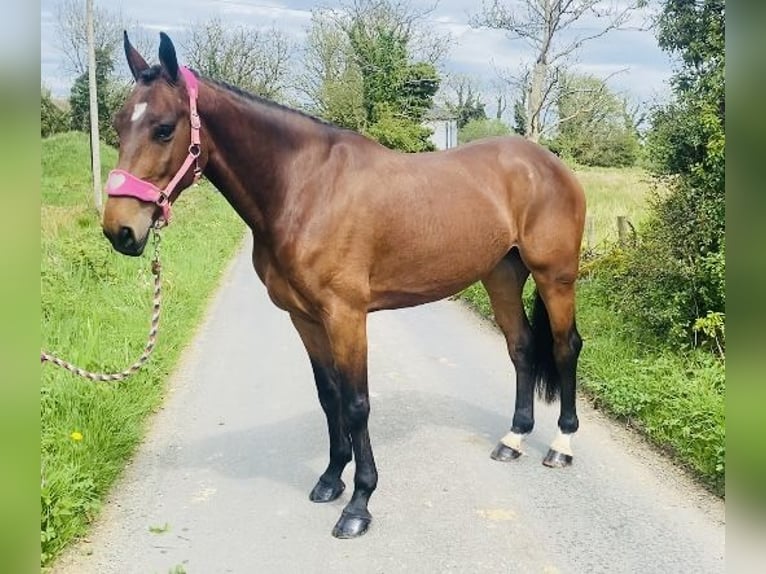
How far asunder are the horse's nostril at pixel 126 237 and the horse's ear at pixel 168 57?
652 millimetres

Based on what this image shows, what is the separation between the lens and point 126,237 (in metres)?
2.67

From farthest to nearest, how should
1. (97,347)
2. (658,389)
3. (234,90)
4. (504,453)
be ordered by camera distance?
1. (97,347)
2. (658,389)
3. (504,453)
4. (234,90)

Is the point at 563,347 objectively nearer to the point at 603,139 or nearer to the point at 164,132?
the point at 164,132

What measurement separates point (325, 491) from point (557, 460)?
1.34 meters

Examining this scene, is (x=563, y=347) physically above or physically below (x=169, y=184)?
below

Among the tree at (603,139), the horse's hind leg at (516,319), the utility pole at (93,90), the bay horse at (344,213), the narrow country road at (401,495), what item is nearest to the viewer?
the bay horse at (344,213)

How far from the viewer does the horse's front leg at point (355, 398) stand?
10.3ft

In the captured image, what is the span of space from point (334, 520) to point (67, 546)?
119 centimetres

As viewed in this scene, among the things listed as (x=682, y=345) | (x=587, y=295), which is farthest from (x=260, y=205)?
(x=587, y=295)

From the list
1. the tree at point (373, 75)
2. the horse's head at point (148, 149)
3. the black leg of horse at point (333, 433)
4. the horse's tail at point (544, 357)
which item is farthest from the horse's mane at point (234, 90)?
the tree at point (373, 75)

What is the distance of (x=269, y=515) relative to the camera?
3326mm

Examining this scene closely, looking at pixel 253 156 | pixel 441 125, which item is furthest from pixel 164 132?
pixel 441 125

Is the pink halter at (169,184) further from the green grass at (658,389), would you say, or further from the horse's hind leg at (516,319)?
the green grass at (658,389)

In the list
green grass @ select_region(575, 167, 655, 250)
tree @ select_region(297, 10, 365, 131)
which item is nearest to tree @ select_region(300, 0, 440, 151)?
tree @ select_region(297, 10, 365, 131)
